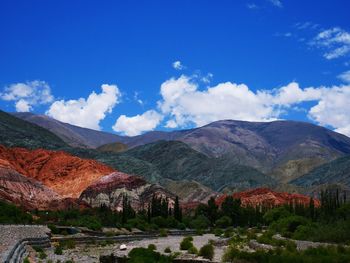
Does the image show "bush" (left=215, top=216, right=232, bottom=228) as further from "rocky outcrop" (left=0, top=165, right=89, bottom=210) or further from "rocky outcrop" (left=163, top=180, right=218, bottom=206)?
"rocky outcrop" (left=163, top=180, right=218, bottom=206)

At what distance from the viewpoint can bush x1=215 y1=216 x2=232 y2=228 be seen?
9718 centimetres

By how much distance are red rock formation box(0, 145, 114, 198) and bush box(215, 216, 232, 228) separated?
131 feet

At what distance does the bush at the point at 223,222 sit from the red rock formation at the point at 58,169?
4007 centimetres

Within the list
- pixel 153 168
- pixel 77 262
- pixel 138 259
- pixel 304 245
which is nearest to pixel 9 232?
pixel 77 262

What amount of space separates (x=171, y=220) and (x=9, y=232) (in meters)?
48.7

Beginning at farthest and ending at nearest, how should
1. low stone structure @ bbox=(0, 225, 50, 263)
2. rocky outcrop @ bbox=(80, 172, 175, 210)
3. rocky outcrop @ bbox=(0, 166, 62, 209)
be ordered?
rocky outcrop @ bbox=(80, 172, 175, 210), rocky outcrop @ bbox=(0, 166, 62, 209), low stone structure @ bbox=(0, 225, 50, 263)

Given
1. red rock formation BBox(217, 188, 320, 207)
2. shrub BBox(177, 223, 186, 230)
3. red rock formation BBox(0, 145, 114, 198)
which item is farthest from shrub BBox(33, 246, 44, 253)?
red rock formation BBox(217, 188, 320, 207)

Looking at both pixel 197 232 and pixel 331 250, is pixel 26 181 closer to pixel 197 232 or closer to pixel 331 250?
pixel 197 232

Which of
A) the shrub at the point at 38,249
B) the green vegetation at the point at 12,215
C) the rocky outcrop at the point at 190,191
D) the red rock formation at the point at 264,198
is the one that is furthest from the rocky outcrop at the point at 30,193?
the shrub at the point at 38,249

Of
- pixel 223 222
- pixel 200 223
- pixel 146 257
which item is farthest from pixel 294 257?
pixel 223 222

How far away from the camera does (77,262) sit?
105 feet

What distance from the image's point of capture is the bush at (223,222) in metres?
97.2

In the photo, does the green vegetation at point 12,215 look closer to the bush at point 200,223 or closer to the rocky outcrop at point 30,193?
the rocky outcrop at point 30,193

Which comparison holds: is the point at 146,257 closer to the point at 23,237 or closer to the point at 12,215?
the point at 23,237
